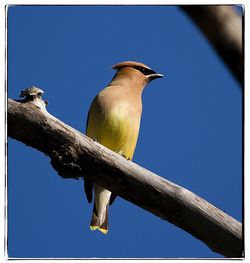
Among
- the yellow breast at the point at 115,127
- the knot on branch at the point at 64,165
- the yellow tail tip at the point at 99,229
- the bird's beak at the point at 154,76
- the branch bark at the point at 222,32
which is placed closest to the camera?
the branch bark at the point at 222,32

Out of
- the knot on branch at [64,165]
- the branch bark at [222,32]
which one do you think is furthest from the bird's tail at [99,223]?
the branch bark at [222,32]

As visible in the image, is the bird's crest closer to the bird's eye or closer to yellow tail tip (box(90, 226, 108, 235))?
the bird's eye

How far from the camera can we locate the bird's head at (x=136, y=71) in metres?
3.92

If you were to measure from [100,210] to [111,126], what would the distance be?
2.56 ft

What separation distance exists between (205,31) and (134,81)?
3.51 metres

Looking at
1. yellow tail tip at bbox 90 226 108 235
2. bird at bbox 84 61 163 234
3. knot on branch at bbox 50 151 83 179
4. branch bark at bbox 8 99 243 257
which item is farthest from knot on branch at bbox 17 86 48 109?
yellow tail tip at bbox 90 226 108 235

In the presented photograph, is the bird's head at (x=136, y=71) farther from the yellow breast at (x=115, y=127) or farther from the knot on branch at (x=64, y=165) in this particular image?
the knot on branch at (x=64, y=165)

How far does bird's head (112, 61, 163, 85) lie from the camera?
392 centimetres

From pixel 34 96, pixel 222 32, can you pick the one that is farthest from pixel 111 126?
pixel 222 32

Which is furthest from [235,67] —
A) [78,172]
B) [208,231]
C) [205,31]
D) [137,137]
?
[137,137]

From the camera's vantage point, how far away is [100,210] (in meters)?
3.62

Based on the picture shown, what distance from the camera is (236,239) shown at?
7.64ft

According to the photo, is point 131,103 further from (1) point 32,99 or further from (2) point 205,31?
(2) point 205,31

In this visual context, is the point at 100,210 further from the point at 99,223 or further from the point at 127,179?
the point at 127,179
